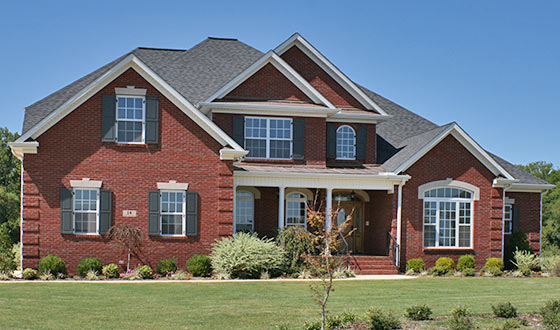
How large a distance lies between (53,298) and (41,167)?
706 centimetres

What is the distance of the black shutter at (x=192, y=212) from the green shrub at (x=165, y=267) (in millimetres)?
1192

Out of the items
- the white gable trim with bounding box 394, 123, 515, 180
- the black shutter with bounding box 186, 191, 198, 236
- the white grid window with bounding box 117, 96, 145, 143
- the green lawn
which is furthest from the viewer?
the white gable trim with bounding box 394, 123, 515, 180

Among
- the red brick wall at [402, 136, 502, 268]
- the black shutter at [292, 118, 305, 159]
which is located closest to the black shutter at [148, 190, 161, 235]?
the black shutter at [292, 118, 305, 159]

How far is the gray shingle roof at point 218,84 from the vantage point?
25984 mm

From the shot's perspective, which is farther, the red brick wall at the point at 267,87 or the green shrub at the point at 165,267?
the red brick wall at the point at 267,87

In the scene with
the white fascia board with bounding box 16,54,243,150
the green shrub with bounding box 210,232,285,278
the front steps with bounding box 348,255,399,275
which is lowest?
the front steps with bounding box 348,255,399,275

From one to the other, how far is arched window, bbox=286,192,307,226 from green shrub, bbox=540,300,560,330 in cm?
1443

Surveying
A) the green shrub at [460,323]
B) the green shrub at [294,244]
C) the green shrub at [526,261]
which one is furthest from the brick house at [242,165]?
the green shrub at [460,323]

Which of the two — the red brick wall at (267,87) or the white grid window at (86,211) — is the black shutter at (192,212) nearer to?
the white grid window at (86,211)

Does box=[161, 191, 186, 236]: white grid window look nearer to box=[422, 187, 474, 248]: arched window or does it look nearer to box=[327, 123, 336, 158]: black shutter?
box=[327, 123, 336, 158]: black shutter

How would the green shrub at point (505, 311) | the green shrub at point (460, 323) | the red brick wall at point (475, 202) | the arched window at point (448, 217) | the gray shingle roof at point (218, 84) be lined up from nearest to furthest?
the green shrub at point (460, 323) → the green shrub at point (505, 311) → the red brick wall at point (475, 202) → the arched window at point (448, 217) → the gray shingle roof at point (218, 84)

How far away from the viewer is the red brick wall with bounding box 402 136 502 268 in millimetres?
25250

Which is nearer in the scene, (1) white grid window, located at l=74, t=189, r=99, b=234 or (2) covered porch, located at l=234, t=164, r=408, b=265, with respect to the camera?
(1) white grid window, located at l=74, t=189, r=99, b=234

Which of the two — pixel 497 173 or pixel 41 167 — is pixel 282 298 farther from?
pixel 497 173
